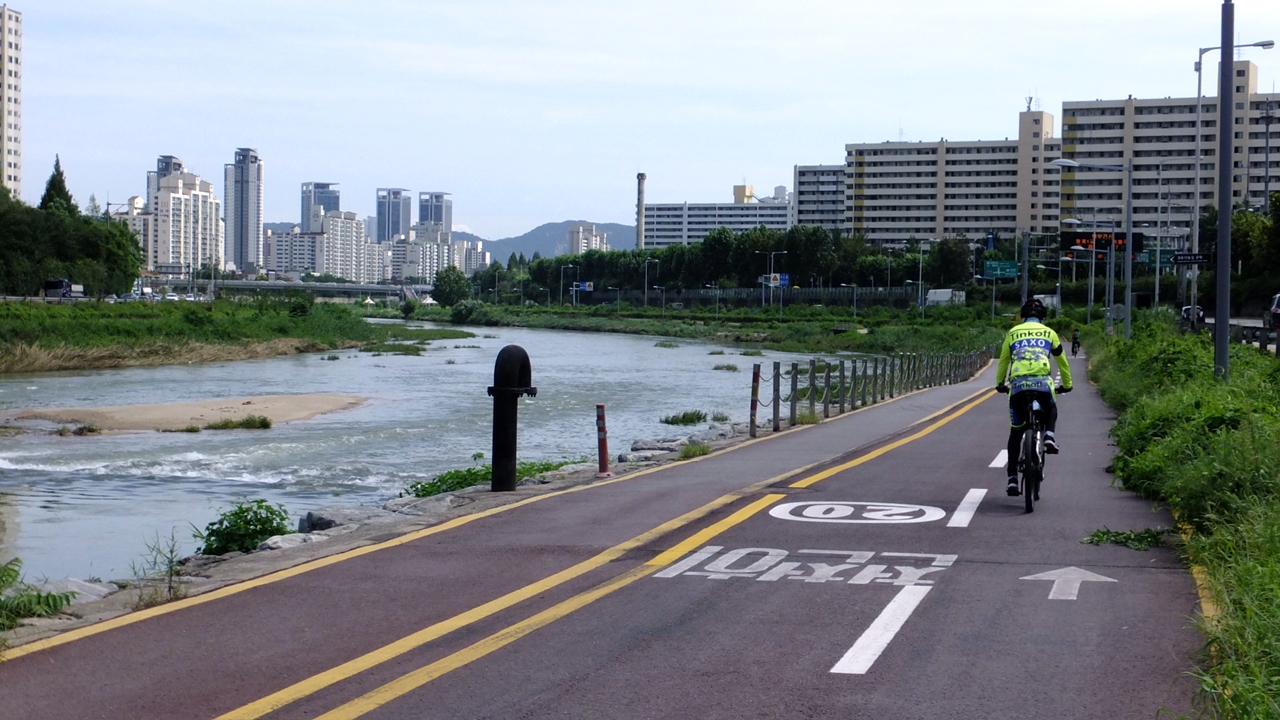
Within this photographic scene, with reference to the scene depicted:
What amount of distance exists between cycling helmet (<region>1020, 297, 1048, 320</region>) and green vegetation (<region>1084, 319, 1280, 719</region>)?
1743 millimetres

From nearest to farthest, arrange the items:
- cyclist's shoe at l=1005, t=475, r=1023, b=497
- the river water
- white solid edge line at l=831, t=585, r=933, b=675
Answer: white solid edge line at l=831, t=585, r=933, b=675
cyclist's shoe at l=1005, t=475, r=1023, b=497
the river water

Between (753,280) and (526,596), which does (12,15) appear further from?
(526,596)

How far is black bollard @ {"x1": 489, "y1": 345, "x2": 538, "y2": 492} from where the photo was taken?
12250 millimetres

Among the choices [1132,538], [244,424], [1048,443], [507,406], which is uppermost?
[507,406]

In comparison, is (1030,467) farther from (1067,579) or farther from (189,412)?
(189,412)

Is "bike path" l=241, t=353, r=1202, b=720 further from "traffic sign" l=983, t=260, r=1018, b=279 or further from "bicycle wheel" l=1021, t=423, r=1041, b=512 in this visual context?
"traffic sign" l=983, t=260, r=1018, b=279

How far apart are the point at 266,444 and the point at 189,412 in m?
9.40

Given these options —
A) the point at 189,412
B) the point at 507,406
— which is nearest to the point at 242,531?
the point at 507,406

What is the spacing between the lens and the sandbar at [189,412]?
110 ft

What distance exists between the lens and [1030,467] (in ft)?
35.4

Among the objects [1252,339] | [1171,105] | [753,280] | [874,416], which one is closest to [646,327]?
[753,280]

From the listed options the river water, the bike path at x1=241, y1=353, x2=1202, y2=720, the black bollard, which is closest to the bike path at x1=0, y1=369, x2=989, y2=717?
the bike path at x1=241, y1=353, x2=1202, y2=720

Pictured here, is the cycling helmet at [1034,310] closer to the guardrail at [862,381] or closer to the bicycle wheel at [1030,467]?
the bicycle wheel at [1030,467]

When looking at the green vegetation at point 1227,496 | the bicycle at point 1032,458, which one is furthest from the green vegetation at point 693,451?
the bicycle at point 1032,458
